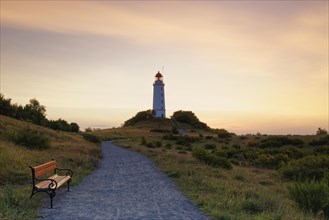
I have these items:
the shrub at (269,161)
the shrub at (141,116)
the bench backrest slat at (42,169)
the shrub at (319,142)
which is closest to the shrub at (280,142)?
the shrub at (319,142)

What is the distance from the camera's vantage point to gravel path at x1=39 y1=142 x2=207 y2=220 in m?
9.20

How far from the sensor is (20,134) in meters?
26.6

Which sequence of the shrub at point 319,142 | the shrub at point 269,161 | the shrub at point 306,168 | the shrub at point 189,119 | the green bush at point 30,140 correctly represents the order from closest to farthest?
the shrub at point 306,168
the green bush at point 30,140
the shrub at point 269,161
the shrub at point 319,142
the shrub at point 189,119

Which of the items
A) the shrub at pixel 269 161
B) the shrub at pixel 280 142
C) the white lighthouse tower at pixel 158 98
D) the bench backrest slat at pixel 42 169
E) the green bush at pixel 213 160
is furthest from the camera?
the white lighthouse tower at pixel 158 98

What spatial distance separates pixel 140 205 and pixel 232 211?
2673 mm

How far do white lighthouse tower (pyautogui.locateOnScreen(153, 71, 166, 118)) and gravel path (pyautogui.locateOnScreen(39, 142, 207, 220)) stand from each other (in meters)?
78.2

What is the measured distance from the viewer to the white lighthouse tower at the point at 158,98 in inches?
3757

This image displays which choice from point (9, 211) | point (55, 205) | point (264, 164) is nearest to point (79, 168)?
point (55, 205)

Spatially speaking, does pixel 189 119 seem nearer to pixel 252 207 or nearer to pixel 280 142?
pixel 280 142

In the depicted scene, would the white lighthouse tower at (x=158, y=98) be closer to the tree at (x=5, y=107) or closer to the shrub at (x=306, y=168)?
the tree at (x=5, y=107)

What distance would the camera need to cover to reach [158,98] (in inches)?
3812

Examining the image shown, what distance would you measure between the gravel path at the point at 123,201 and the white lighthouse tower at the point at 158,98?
78.2 meters

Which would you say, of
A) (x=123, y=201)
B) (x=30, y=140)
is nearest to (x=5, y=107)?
(x=30, y=140)

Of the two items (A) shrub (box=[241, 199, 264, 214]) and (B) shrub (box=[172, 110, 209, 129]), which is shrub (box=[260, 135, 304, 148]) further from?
(B) shrub (box=[172, 110, 209, 129])
